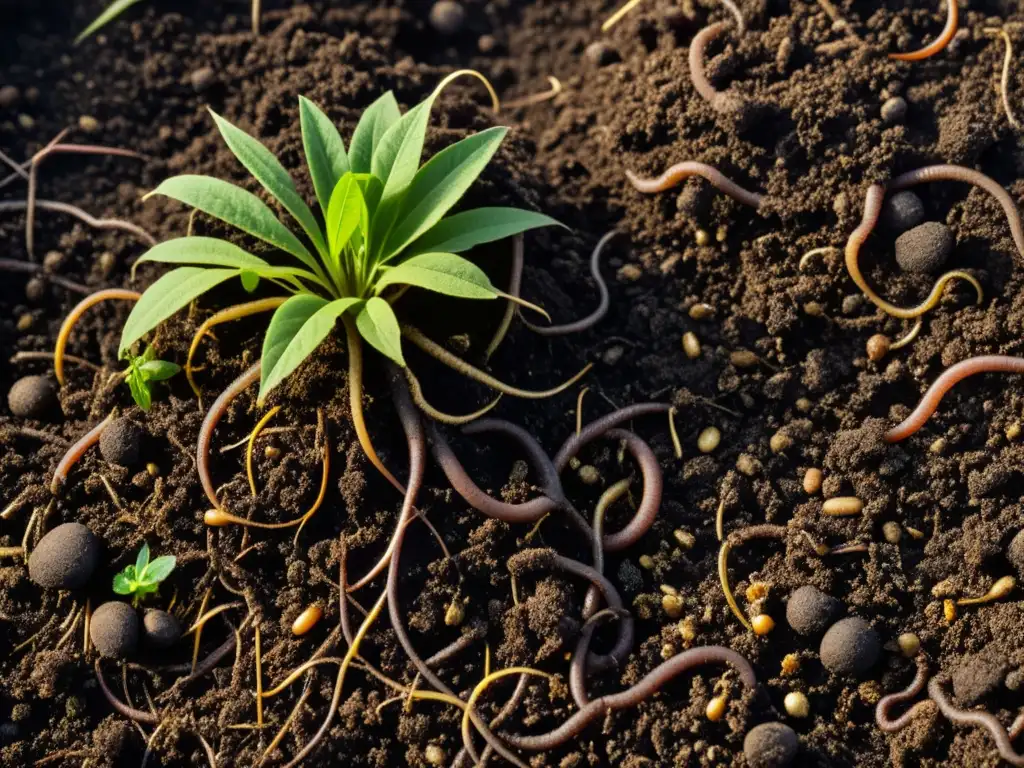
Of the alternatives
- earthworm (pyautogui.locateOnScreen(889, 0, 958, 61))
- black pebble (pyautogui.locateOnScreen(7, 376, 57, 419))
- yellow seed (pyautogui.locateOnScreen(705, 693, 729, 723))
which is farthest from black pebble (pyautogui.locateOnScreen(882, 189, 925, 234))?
black pebble (pyautogui.locateOnScreen(7, 376, 57, 419))

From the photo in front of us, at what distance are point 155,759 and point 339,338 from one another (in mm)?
1346

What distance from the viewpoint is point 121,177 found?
372 cm

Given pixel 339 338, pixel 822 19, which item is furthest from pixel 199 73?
pixel 822 19

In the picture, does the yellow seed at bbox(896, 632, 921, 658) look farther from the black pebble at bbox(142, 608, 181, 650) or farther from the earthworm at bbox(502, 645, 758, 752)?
the black pebble at bbox(142, 608, 181, 650)

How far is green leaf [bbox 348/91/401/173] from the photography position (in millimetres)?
3084

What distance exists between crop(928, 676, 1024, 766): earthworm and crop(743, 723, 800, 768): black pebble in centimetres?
42

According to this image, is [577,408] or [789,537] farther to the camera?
[577,408]

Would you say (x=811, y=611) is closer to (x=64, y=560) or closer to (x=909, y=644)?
(x=909, y=644)

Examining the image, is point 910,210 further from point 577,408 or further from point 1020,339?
point 577,408

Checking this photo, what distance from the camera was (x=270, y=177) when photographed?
298cm

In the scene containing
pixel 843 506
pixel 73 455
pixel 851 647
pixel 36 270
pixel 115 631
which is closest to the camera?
pixel 851 647

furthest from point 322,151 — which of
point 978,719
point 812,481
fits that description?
point 978,719

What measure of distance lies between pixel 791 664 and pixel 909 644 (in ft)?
1.12

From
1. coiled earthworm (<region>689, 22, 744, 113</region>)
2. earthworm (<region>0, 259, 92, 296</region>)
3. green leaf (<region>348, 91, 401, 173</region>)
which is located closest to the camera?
green leaf (<region>348, 91, 401, 173</region>)
